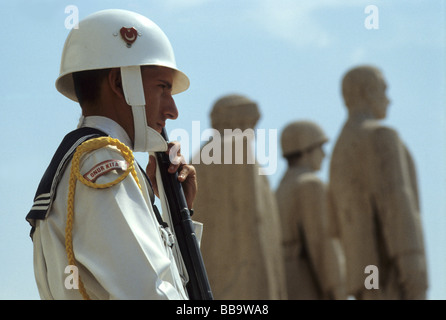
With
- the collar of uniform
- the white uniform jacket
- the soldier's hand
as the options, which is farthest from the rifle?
the collar of uniform

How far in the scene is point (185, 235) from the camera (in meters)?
4.96

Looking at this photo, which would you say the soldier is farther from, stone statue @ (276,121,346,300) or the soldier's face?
stone statue @ (276,121,346,300)

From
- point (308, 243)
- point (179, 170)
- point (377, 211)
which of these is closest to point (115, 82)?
point (179, 170)

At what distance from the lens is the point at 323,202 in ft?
42.0

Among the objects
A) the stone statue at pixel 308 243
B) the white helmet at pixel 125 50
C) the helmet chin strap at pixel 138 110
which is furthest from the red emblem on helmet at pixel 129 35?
the stone statue at pixel 308 243

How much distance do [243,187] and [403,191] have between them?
172 cm

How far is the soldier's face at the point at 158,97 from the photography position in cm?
471

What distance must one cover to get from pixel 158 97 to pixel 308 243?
27.5ft

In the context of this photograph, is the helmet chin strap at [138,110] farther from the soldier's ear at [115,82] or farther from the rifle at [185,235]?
the rifle at [185,235]

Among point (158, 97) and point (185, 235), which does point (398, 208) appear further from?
point (158, 97)

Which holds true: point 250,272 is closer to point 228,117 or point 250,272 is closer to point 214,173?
point 214,173

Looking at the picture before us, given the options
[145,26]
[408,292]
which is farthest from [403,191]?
[145,26]

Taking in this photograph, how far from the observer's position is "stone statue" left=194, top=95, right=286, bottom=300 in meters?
10.6

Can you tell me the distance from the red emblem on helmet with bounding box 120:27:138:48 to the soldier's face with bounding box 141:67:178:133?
0.43 ft
